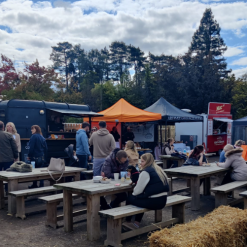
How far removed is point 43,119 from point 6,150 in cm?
439

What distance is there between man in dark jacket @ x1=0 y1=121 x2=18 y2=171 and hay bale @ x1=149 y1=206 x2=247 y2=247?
4255 mm

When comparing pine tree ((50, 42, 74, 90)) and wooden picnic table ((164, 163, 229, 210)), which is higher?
pine tree ((50, 42, 74, 90))

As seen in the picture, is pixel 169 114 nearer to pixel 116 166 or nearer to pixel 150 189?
pixel 116 166

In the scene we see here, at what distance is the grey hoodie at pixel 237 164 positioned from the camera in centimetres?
619

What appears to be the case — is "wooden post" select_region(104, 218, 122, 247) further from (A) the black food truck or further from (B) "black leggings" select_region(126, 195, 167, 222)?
(A) the black food truck

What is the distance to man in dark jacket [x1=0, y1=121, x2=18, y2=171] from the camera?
6219 millimetres

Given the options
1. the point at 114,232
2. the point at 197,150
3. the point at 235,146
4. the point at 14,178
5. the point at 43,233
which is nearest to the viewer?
the point at 114,232

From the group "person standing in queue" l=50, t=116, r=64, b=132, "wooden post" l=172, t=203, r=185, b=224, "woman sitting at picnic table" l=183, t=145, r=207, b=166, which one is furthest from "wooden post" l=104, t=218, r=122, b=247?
"person standing in queue" l=50, t=116, r=64, b=132

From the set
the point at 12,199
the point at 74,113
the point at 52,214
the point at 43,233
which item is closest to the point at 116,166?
the point at 52,214

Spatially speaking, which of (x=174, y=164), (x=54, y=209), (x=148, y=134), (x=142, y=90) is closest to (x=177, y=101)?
(x=142, y=90)

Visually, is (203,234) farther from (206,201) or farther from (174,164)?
(174,164)

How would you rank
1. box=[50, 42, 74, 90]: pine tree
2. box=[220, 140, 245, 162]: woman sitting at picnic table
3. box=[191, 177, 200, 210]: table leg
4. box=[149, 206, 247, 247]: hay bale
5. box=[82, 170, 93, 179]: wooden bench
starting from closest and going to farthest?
box=[149, 206, 247, 247]: hay bale
box=[191, 177, 200, 210]: table leg
box=[82, 170, 93, 179]: wooden bench
box=[220, 140, 245, 162]: woman sitting at picnic table
box=[50, 42, 74, 90]: pine tree

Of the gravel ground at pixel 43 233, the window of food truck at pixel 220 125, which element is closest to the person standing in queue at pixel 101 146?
the gravel ground at pixel 43 233

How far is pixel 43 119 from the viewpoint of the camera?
10570mm
